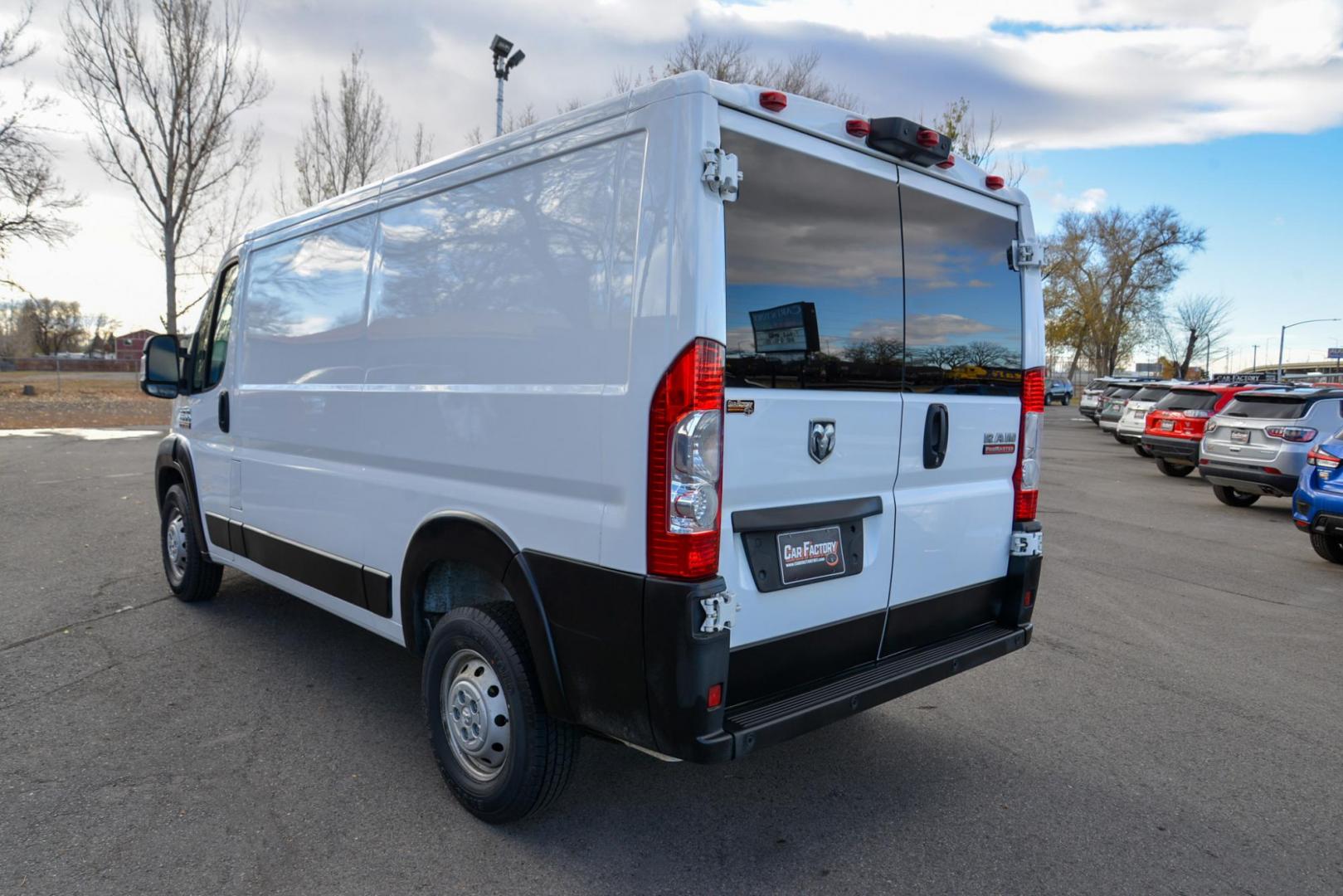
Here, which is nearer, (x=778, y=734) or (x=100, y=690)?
(x=778, y=734)

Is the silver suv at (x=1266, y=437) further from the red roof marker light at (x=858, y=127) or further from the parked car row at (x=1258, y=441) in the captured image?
the red roof marker light at (x=858, y=127)

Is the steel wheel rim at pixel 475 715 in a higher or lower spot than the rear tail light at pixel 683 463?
lower

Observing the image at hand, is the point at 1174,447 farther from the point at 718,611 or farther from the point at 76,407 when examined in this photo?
the point at 76,407

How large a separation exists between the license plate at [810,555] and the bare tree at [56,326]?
342ft

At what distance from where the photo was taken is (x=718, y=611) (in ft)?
8.45

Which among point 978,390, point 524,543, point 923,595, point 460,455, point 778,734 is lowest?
point 778,734

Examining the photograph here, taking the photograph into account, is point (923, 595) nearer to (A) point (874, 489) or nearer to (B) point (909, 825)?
(A) point (874, 489)

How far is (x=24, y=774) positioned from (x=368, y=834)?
150cm

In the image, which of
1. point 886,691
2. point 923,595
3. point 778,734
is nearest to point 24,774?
point 778,734

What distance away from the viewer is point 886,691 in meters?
3.11

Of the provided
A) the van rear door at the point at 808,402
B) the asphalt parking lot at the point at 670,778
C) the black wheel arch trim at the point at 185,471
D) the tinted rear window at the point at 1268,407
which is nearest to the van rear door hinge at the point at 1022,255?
the van rear door at the point at 808,402

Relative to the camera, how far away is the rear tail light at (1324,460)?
782cm

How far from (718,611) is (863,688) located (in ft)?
2.61

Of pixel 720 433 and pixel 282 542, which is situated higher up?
pixel 720 433
